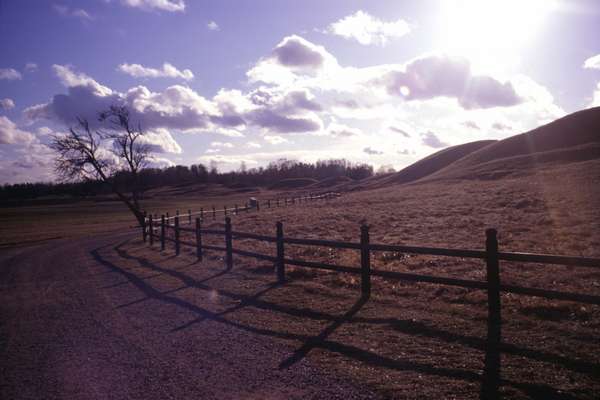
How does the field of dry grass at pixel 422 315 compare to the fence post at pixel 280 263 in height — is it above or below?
below

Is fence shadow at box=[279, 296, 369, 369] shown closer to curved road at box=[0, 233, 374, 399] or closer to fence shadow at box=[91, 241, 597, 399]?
fence shadow at box=[91, 241, 597, 399]

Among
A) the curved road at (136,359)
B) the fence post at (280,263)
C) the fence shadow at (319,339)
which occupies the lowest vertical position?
the fence shadow at (319,339)

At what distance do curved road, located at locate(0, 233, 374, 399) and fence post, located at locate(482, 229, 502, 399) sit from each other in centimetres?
134

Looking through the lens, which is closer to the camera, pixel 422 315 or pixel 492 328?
pixel 492 328

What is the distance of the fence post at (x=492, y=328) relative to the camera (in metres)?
4.90

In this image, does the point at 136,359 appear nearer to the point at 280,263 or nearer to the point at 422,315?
the point at 422,315

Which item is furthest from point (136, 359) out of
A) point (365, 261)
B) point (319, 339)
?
point (365, 261)

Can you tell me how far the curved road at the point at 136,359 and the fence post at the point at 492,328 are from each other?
1.34 metres

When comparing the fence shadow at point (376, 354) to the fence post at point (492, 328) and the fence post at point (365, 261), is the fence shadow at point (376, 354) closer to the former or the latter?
the fence post at point (492, 328)

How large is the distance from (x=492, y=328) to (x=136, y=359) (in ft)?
17.0

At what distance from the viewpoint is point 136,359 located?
19.9 ft

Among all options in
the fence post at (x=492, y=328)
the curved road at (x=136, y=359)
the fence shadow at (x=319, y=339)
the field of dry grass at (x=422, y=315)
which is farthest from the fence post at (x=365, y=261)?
the curved road at (x=136, y=359)

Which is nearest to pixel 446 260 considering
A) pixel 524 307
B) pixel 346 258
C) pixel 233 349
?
pixel 346 258

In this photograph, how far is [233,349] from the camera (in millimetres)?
6320
